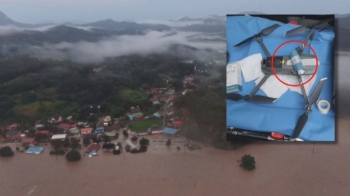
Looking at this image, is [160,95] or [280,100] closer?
[280,100]

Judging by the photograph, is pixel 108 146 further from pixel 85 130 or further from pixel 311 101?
pixel 311 101

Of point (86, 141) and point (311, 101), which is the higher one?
point (311, 101)

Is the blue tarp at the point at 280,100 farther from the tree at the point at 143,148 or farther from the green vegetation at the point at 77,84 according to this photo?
the tree at the point at 143,148

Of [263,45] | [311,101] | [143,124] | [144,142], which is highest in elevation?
[263,45]

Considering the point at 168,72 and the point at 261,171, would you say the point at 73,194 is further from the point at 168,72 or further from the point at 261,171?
the point at 261,171

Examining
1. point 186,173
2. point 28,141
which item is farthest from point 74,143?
point 186,173

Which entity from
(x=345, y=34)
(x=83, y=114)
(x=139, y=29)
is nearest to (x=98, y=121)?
Answer: (x=83, y=114)

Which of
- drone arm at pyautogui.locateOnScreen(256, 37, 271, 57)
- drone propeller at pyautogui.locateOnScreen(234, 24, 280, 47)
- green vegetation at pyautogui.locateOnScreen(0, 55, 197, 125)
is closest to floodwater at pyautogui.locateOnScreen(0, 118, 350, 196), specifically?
green vegetation at pyautogui.locateOnScreen(0, 55, 197, 125)
